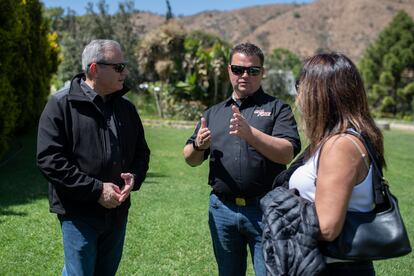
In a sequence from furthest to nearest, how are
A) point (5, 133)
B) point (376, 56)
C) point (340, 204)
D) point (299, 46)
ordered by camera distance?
point (299, 46)
point (376, 56)
point (5, 133)
point (340, 204)

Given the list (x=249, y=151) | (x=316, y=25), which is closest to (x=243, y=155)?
(x=249, y=151)

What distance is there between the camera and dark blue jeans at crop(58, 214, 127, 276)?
3256 mm

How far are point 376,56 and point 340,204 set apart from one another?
136 feet

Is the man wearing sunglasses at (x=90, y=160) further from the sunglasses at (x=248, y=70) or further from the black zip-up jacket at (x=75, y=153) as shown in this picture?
the sunglasses at (x=248, y=70)

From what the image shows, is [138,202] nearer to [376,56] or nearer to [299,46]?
[376,56]

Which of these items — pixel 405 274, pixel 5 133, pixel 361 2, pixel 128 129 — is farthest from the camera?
pixel 361 2

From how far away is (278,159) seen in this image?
3447 millimetres

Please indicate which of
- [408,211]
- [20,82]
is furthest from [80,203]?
[20,82]

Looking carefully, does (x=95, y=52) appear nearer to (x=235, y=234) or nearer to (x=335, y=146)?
(x=235, y=234)

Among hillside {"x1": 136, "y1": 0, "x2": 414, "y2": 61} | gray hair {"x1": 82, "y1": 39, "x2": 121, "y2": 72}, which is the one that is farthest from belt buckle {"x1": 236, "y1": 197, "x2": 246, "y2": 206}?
hillside {"x1": 136, "y1": 0, "x2": 414, "y2": 61}

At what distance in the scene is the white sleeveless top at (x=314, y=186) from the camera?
2.37m

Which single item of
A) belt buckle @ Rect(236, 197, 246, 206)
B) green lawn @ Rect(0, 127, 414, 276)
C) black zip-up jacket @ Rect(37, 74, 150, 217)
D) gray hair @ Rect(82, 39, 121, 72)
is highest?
gray hair @ Rect(82, 39, 121, 72)

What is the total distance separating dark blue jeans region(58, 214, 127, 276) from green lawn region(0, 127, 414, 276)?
1876 millimetres

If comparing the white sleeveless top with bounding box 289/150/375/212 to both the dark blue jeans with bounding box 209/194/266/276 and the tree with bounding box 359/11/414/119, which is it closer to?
the dark blue jeans with bounding box 209/194/266/276
